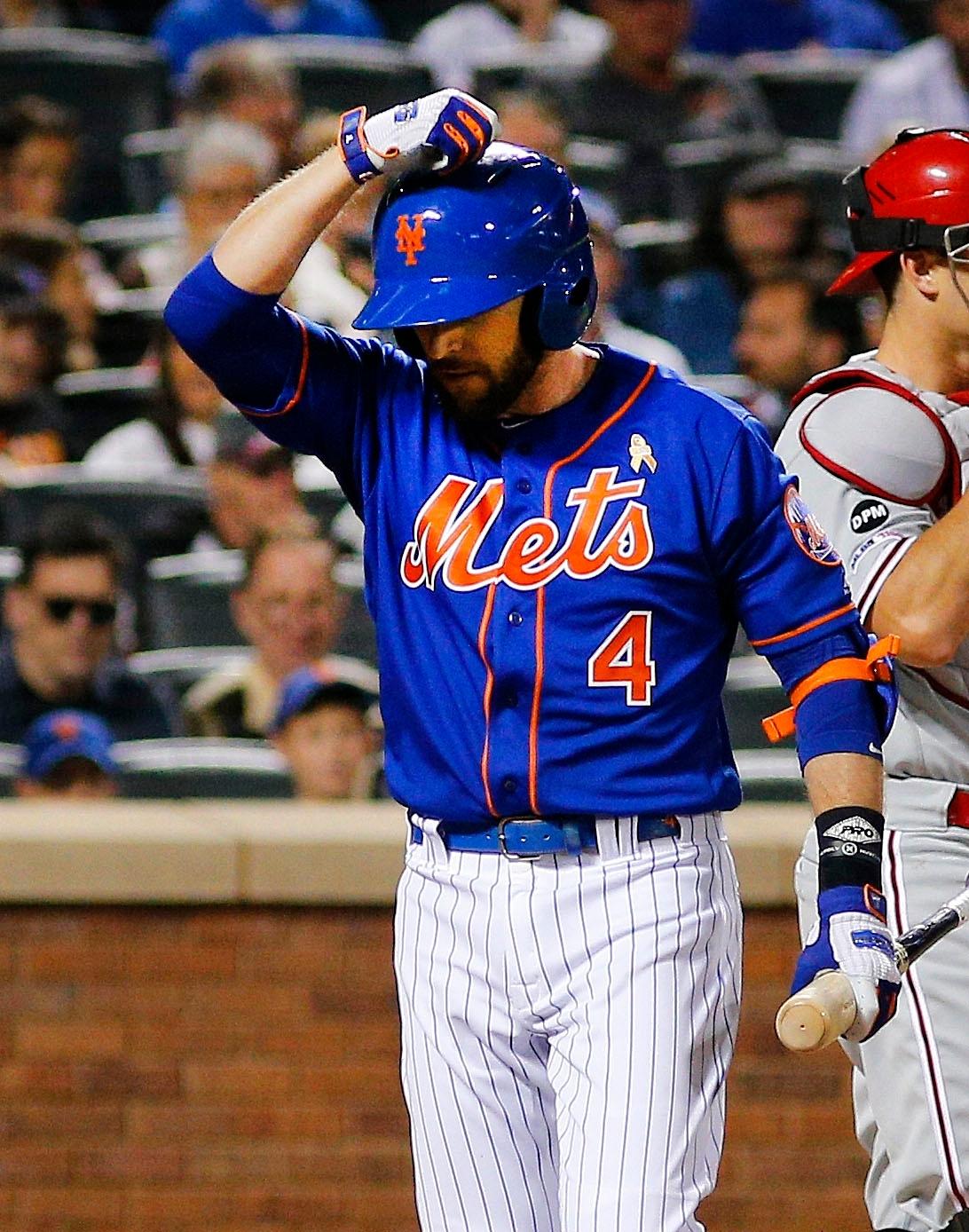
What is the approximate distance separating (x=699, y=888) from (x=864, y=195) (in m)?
1.03

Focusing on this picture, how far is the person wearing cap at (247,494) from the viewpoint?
5645 millimetres

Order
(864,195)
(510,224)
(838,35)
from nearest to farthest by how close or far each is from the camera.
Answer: (510,224)
(864,195)
(838,35)

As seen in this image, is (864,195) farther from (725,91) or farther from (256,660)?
(725,91)

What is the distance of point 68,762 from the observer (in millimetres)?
5094

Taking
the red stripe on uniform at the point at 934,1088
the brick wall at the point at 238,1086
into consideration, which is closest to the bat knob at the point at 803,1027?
the red stripe on uniform at the point at 934,1088

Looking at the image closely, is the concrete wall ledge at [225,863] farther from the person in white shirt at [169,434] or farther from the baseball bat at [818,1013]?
the person in white shirt at [169,434]

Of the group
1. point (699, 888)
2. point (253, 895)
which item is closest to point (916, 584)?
point (699, 888)

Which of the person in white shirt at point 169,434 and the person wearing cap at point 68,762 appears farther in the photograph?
the person in white shirt at point 169,434

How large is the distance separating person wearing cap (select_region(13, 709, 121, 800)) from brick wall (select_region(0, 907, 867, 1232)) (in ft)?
3.71

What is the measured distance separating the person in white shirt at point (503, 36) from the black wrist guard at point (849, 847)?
5.30 metres

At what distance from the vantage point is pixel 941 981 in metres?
2.57

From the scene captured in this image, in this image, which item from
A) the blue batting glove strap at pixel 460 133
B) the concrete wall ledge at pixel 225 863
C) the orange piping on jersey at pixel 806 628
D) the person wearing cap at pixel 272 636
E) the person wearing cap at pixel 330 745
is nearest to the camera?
the blue batting glove strap at pixel 460 133

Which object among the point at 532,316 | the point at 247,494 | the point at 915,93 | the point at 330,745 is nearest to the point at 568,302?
the point at 532,316

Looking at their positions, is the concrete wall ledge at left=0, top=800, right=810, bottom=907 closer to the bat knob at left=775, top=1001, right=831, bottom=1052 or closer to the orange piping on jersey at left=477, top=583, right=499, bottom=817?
the orange piping on jersey at left=477, top=583, right=499, bottom=817
